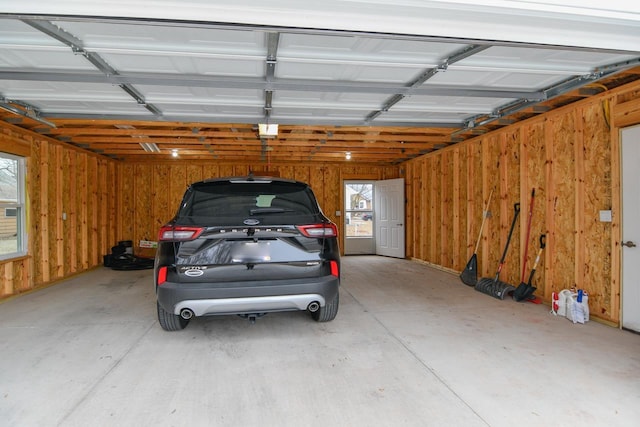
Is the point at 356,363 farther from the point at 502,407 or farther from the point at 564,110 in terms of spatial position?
the point at 564,110

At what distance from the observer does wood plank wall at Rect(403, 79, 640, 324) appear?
3.64 m

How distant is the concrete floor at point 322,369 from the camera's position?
6.63ft

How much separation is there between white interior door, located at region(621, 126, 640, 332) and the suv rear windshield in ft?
10.1

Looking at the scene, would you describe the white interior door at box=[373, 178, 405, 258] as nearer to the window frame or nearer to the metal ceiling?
the metal ceiling

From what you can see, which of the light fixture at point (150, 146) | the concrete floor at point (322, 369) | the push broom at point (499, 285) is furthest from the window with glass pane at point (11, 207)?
the push broom at point (499, 285)

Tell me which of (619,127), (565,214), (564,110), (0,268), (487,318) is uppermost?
(564,110)

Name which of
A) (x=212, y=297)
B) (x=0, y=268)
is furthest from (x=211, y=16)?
(x=0, y=268)

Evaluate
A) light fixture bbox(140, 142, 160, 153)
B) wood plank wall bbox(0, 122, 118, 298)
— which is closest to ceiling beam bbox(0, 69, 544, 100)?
wood plank wall bbox(0, 122, 118, 298)

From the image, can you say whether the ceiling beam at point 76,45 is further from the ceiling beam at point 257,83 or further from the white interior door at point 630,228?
the white interior door at point 630,228

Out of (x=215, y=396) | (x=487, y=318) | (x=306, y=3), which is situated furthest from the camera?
(x=487, y=318)

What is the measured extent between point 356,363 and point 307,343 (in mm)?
555

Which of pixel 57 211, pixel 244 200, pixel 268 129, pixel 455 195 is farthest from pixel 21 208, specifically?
pixel 455 195

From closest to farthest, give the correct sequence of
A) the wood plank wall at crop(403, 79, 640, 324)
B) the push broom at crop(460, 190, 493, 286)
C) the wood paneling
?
the wood plank wall at crop(403, 79, 640, 324) < the wood paneling < the push broom at crop(460, 190, 493, 286)

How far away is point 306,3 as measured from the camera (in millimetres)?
1481
